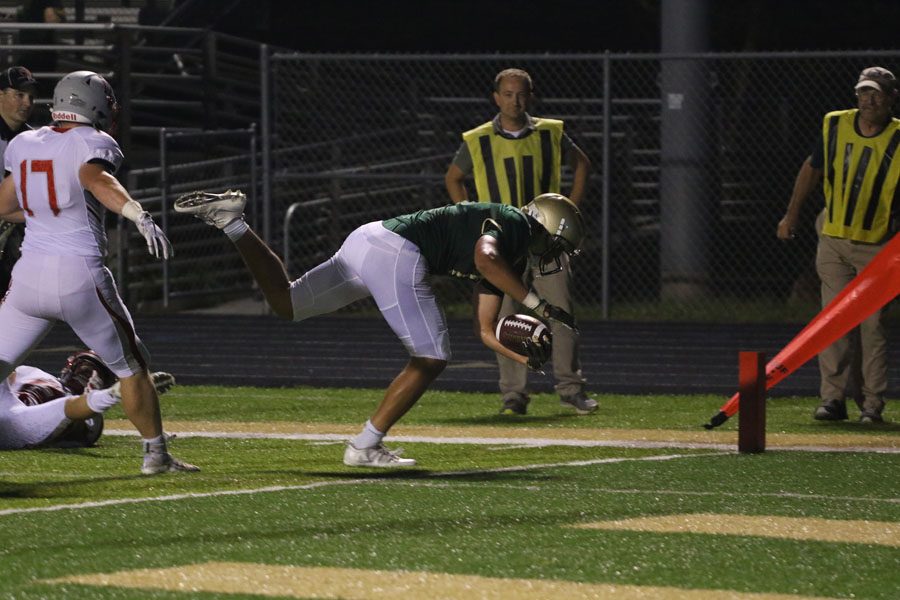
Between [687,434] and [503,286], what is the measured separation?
2.71 metres

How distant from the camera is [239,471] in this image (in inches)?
361

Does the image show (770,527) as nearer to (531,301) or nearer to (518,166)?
(531,301)

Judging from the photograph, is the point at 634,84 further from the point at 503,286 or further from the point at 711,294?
the point at 503,286

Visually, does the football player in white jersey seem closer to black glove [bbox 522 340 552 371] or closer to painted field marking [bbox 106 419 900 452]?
black glove [bbox 522 340 552 371]

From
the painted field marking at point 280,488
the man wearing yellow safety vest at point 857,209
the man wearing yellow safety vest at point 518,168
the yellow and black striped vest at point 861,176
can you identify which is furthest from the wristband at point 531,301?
the yellow and black striped vest at point 861,176

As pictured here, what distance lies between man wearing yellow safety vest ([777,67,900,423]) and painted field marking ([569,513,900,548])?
4128 millimetres

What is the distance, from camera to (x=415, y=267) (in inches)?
354

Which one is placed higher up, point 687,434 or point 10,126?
point 10,126

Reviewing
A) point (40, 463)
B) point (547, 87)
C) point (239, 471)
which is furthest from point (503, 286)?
point (547, 87)

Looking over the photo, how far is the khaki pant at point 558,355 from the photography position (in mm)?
12102

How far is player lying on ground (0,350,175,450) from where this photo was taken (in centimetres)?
964

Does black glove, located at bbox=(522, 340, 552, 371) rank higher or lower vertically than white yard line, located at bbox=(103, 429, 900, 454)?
higher

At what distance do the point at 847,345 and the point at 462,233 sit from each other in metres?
3.58

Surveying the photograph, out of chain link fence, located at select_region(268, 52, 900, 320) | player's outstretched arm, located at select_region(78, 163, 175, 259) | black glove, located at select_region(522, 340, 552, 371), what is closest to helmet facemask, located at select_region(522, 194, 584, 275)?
black glove, located at select_region(522, 340, 552, 371)
